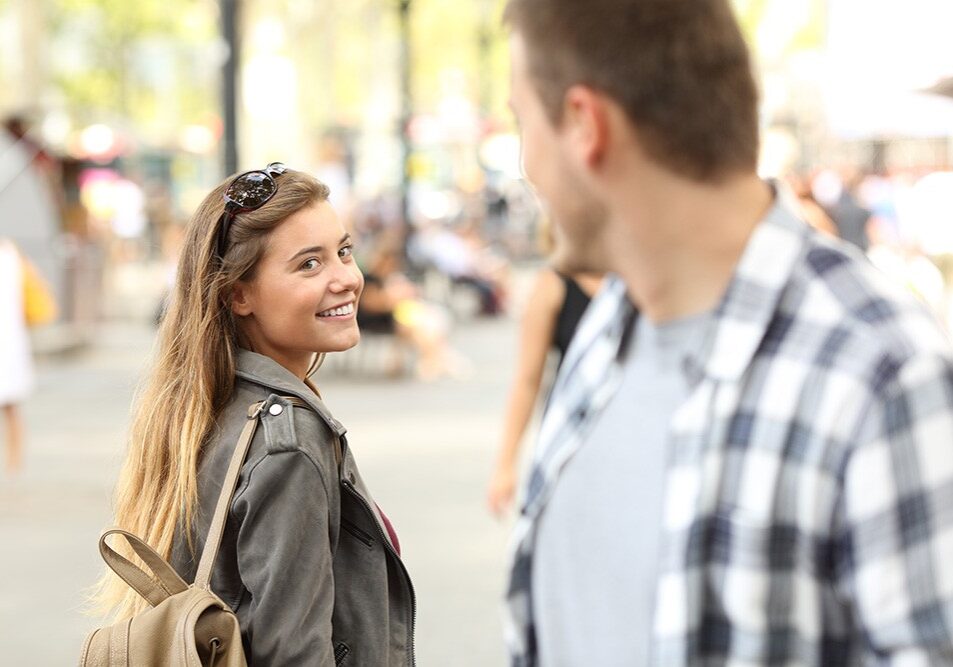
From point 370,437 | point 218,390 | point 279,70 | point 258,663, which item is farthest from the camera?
point 279,70

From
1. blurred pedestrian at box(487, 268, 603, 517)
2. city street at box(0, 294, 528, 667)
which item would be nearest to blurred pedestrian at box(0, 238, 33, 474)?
city street at box(0, 294, 528, 667)

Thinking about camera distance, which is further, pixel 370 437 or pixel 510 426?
pixel 370 437

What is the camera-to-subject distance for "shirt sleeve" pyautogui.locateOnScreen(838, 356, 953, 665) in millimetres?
1550

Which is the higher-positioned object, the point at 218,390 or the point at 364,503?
the point at 218,390

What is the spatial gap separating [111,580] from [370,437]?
8471 millimetres

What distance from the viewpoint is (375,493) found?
8.88 metres

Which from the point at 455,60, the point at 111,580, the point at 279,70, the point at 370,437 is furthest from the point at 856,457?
the point at 455,60

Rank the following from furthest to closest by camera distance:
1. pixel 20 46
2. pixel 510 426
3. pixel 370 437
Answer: pixel 20 46 → pixel 370 437 → pixel 510 426

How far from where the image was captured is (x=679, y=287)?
1.79 m

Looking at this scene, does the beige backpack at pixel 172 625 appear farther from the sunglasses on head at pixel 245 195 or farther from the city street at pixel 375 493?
the city street at pixel 375 493

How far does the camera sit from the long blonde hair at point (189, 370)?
257 cm

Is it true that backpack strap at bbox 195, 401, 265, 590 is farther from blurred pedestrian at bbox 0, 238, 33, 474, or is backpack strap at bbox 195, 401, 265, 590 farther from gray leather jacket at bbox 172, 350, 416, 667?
blurred pedestrian at bbox 0, 238, 33, 474

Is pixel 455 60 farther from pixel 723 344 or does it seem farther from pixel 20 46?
pixel 723 344

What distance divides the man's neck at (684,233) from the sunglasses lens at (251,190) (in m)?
1.02
